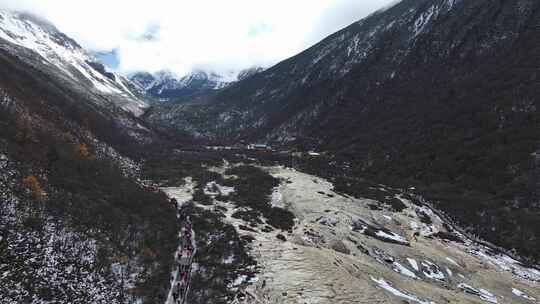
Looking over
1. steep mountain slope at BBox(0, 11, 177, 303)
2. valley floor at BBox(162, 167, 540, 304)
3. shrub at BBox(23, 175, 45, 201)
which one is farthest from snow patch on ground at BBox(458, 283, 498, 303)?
shrub at BBox(23, 175, 45, 201)

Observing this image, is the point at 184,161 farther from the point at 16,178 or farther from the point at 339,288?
the point at 339,288

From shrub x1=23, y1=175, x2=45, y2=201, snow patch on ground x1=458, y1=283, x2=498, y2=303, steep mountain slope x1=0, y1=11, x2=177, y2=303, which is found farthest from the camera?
snow patch on ground x1=458, y1=283, x2=498, y2=303

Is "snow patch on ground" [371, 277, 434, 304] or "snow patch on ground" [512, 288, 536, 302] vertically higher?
"snow patch on ground" [371, 277, 434, 304]

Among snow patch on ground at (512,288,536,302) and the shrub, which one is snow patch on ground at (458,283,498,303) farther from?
the shrub

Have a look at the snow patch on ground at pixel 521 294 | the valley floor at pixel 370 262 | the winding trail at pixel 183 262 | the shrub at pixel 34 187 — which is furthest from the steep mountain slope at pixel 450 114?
the shrub at pixel 34 187

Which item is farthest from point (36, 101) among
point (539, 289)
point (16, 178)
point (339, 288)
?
Result: point (539, 289)

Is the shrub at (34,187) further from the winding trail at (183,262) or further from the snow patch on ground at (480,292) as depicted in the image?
the snow patch on ground at (480,292)

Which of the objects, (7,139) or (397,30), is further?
(397,30)

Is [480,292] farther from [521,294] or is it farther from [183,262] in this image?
[183,262]

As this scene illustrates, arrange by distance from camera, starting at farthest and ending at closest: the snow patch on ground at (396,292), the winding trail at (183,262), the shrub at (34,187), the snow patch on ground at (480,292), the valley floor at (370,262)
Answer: the snow patch on ground at (480,292)
the valley floor at (370,262)
the snow patch on ground at (396,292)
the shrub at (34,187)
the winding trail at (183,262)
